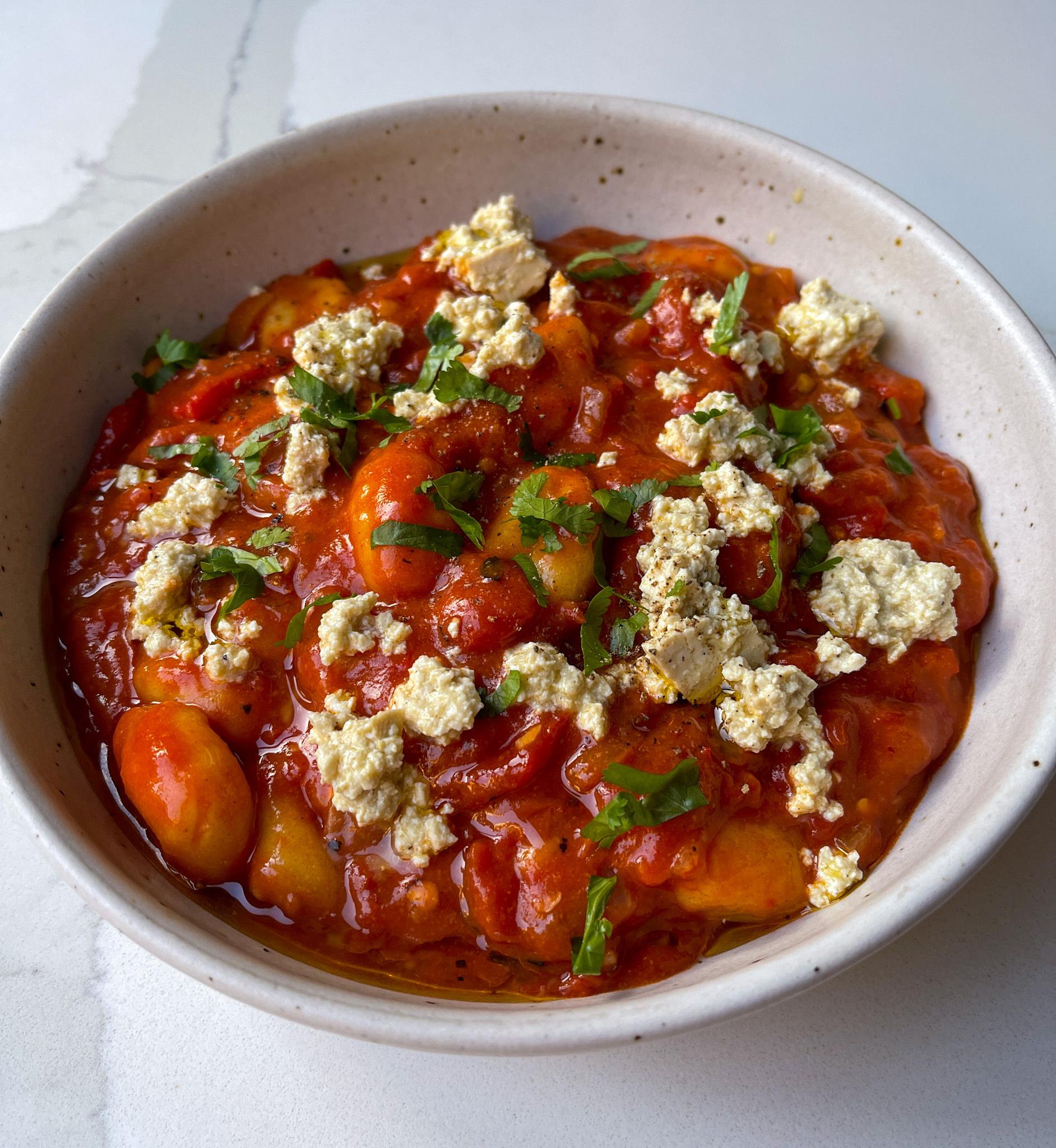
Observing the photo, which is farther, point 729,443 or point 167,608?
point 729,443

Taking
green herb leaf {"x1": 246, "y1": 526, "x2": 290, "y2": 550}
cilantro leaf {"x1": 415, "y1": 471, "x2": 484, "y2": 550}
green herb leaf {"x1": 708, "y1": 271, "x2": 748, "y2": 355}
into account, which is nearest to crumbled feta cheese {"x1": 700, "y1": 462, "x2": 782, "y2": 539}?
green herb leaf {"x1": 708, "y1": 271, "x2": 748, "y2": 355}

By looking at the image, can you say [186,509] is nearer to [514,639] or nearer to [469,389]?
[469,389]

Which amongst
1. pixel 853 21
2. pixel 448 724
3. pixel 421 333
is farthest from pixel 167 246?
pixel 853 21

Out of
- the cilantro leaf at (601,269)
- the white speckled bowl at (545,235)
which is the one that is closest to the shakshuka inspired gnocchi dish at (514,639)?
the white speckled bowl at (545,235)

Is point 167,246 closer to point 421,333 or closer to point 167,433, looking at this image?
point 167,433

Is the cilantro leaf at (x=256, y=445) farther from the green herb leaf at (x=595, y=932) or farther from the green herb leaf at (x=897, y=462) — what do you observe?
the green herb leaf at (x=897, y=462)

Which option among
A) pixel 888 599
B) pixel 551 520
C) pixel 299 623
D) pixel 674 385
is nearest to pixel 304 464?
pixel 299 623
